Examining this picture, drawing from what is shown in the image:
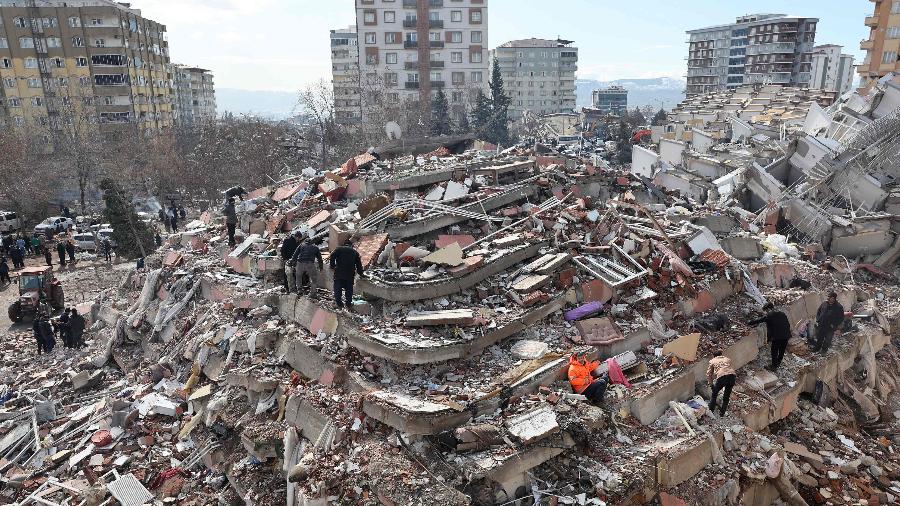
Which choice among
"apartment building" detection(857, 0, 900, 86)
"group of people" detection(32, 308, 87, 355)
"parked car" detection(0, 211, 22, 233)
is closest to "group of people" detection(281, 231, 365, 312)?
"group of people" detection(32, 308, 87, 355)

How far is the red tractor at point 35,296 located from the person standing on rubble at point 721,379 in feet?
52.0

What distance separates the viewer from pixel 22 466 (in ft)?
26.3

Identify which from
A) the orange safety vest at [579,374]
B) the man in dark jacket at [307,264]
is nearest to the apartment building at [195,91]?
the man in dark jacket at [307,264]

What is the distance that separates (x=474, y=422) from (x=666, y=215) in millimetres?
8662

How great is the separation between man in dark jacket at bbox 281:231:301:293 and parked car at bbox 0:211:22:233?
22.3 m

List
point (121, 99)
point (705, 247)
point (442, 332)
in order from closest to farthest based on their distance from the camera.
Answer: point (442, 332) < point (705, 247) < point (121, 99)

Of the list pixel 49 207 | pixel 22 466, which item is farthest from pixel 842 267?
pixel 49 207

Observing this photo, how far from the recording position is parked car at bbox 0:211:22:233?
2536 centimetres

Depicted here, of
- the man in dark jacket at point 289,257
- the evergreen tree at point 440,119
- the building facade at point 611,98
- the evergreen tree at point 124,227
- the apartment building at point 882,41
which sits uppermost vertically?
the apartment building at point 882,41

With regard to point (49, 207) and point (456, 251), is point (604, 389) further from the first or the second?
point (49, 207)

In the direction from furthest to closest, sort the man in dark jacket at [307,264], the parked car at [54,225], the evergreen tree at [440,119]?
the evergreen tree at [440,119], the parked car at [54,225], the man in dark jacket at [307,264]

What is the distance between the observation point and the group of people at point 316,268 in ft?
26.6

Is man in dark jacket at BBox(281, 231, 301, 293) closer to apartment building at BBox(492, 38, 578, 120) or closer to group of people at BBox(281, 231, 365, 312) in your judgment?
group of people at BBox(281, 231, 365, 312)

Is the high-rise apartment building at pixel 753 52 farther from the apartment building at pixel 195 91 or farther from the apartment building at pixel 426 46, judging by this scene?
the apartment building at pixel 195 91
